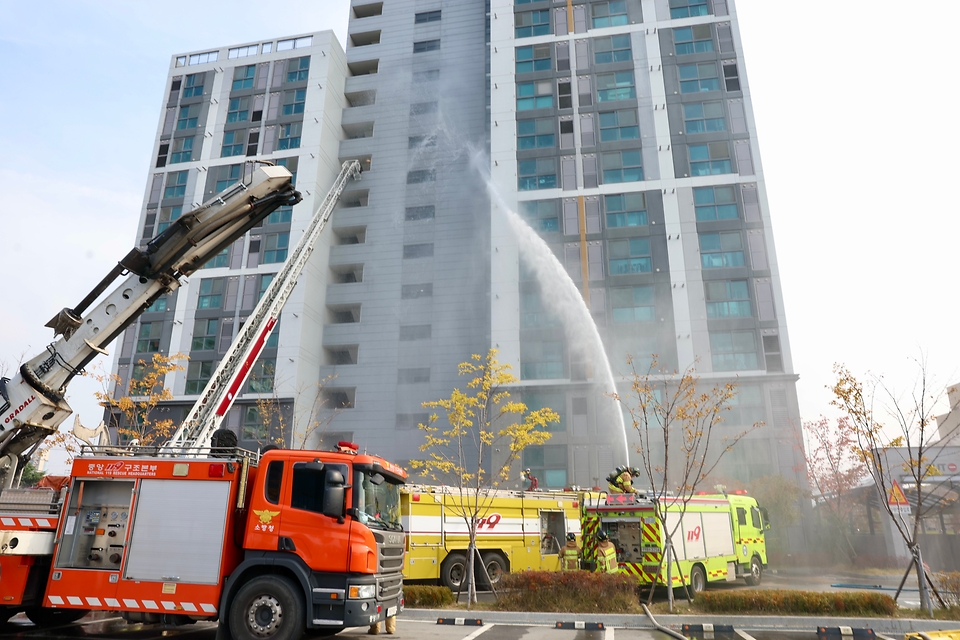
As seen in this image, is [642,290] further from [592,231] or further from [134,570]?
[134,570]

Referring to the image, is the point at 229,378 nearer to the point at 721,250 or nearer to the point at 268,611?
the point at 268,611

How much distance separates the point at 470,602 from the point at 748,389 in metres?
29.8

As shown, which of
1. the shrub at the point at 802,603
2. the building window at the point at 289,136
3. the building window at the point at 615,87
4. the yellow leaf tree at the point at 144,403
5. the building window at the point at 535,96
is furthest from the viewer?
the building window at the point at 289,136

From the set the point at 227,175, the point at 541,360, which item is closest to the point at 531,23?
the point at 227,175

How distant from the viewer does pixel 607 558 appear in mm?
15312

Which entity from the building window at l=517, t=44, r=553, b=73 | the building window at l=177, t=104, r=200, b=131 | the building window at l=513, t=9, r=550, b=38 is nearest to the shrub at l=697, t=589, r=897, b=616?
the building window at l=517, t=44, r=553, b=73

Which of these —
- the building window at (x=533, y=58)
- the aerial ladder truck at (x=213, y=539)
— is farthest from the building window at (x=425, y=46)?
the aerial ladder truck at (x=213, y=539)

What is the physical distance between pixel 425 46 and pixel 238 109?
58.6 feet

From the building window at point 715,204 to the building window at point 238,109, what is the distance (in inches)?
1535

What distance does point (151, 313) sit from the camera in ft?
156

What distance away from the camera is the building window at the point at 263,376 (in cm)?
4319

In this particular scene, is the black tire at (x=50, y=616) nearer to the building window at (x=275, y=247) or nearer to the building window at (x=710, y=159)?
the building window at (x=275, y=247)

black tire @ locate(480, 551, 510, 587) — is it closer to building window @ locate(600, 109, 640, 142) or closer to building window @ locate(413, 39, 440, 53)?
building window @ locate(600, 109, 640, 142)

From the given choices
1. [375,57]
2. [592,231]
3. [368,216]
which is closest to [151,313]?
[368,216]
